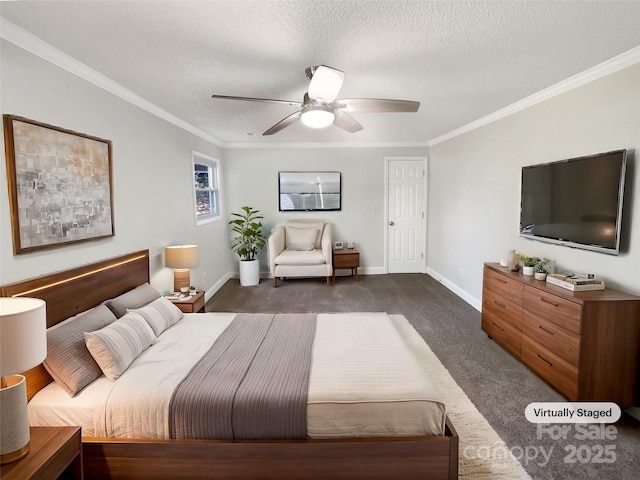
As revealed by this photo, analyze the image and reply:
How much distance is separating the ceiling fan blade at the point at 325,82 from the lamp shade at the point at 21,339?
1772 millimetres

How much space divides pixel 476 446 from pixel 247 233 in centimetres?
444

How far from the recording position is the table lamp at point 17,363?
127cm

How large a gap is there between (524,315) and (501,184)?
63.4 inches

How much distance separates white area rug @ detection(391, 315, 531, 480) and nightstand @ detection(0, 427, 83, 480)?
6.02 ft

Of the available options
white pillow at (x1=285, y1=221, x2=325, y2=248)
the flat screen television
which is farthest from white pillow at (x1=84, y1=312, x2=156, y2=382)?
white pillow at (x1=285, y1=221, x2=325, y2=248)

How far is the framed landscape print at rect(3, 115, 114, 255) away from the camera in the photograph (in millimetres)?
1864

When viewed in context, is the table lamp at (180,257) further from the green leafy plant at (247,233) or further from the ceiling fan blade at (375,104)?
the green leafy plant at (247,233)

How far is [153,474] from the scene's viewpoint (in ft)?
5.51

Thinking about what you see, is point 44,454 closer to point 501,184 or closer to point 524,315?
point 524,315

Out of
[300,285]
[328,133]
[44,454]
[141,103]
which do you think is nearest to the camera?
[44,454]

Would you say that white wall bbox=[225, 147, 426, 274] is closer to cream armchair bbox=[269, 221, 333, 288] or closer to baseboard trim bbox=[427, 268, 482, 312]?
cream armchair bbox=[269, 221, 333, 288]

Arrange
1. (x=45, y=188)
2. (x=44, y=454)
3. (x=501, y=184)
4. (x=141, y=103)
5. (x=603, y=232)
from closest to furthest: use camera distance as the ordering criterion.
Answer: (x=44, y=454), (x=45, y=188), (x=603, y=232), (x=141, y=103), (x=501, y=184)

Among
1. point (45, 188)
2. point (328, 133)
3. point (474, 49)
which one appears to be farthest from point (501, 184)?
point (45, 188)

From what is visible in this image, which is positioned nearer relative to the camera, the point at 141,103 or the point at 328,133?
the point at 141,103
